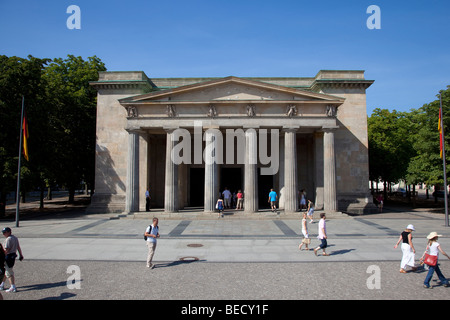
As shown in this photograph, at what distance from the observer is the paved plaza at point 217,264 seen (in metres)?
8.84

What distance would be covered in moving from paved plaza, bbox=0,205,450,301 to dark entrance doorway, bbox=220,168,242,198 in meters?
12.7

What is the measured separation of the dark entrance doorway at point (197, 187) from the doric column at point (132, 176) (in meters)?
8.16

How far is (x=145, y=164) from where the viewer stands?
31406 millimetres

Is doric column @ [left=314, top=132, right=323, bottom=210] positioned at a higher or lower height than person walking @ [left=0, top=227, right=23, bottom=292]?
higher

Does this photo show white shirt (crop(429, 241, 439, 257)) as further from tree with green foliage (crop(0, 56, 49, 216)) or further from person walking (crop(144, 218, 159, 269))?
tree with green foliage (crop(0, 56, 49, 216))

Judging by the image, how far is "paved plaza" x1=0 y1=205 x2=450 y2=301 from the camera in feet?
29.0

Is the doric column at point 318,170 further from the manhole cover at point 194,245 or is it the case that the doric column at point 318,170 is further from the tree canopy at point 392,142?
the manhole cover at point 194,245

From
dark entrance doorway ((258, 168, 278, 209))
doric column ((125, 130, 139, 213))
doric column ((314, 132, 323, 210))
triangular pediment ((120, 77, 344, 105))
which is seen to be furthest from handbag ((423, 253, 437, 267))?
dark entrance doorway ((258, 168, 278, 209))

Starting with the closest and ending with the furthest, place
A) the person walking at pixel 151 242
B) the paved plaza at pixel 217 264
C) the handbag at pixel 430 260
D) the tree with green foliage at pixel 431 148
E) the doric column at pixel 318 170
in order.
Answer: the paved plaza at pixel 217 264
the handbag at pixel 430 260
the person walking at pixel 151 242
the tree with green foliage at pixel 431 148
the doric column at pixel 318 170

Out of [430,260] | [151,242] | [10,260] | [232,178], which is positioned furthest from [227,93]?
[10,260]

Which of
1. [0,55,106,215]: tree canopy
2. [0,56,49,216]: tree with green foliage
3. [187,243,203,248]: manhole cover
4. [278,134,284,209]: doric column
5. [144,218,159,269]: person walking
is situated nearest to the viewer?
[144,218,159,269]: person walking

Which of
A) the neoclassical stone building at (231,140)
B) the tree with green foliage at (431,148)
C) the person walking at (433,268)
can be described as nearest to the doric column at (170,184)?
the neoclassical stone building at (231,140)
